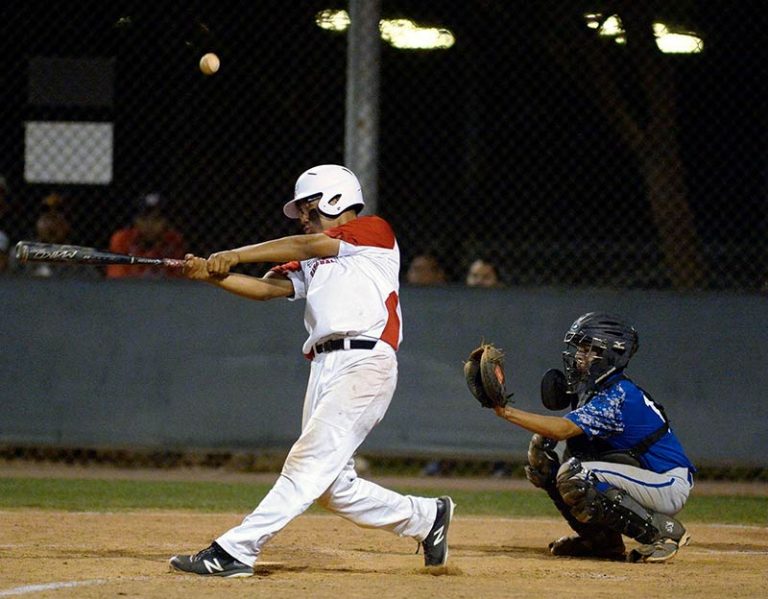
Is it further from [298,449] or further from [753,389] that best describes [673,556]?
[753,389]

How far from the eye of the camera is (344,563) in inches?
229

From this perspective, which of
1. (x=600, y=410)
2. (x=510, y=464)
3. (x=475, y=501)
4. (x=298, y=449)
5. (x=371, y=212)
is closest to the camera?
(x=298, y=449)

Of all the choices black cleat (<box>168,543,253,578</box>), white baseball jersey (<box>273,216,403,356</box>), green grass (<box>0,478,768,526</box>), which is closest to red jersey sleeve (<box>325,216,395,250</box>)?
white baseball jersey (<box>273,216,403,356</box>)

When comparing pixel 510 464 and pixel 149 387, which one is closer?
pixel 149 387

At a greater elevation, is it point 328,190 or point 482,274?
point 328,190

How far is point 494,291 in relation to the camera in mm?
9281

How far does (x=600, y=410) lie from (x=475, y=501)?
2.72 meters

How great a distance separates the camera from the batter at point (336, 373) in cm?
515

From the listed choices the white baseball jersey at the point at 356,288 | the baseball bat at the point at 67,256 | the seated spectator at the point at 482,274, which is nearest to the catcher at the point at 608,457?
the white baseball jersey at the point at 356,288

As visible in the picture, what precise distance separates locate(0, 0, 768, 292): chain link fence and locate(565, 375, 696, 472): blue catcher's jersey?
3.85 m

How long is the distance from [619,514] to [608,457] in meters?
0.33

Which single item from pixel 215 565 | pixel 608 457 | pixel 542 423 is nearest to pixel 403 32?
pixel 608 457

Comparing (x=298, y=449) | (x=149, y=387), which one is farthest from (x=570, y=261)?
(x=298, y=449)

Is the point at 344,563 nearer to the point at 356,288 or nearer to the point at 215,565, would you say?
the point at 215,565
